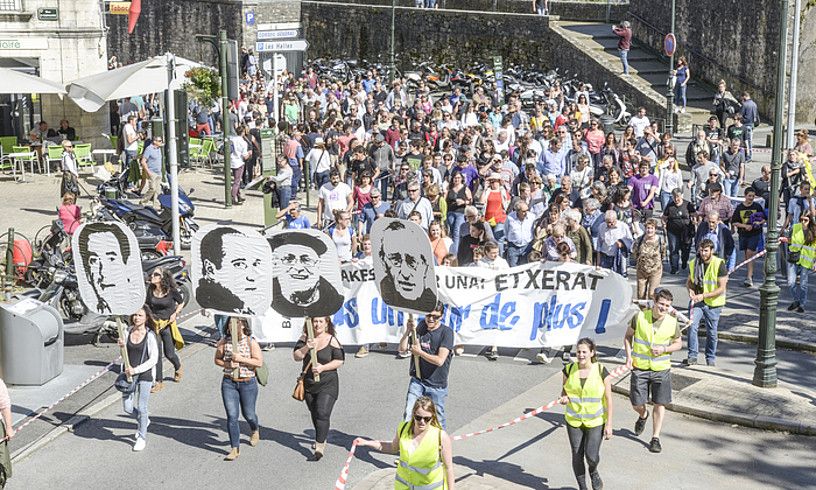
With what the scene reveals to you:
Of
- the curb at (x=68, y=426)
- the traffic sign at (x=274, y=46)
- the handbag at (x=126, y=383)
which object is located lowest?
the curb at (x=68, y=426)

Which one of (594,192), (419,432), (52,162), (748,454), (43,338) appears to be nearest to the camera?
(419,432)

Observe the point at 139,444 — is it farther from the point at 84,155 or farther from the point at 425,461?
the point at 84,155

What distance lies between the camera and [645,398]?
12328mm

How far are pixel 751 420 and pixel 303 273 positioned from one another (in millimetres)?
4781

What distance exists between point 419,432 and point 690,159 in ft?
54.2

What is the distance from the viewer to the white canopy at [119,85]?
2678 cm

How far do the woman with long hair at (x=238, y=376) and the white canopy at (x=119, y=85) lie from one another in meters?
15.3

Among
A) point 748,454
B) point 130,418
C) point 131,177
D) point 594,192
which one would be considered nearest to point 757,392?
point 748,454

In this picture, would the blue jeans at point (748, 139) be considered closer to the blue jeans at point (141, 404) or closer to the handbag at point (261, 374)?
the handbag at point (261, 374)

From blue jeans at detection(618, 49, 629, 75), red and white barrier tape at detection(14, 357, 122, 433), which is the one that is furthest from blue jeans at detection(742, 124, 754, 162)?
red and white barrier tape at detection(14, 357, 122, 433)

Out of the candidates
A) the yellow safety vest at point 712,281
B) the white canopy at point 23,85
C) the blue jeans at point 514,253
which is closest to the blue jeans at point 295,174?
the white canopy at point 23,85

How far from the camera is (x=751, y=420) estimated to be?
12883 mm

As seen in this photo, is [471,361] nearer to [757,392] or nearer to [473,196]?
[757,392]

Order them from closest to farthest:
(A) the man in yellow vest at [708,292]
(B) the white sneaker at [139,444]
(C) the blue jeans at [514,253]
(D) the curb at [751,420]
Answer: (B) the white sneaker at [139,444] < (D) the curb at [751,420] < (A) the man in yellow vest at [708,292] < (C) the blue jeans at [514,253]
